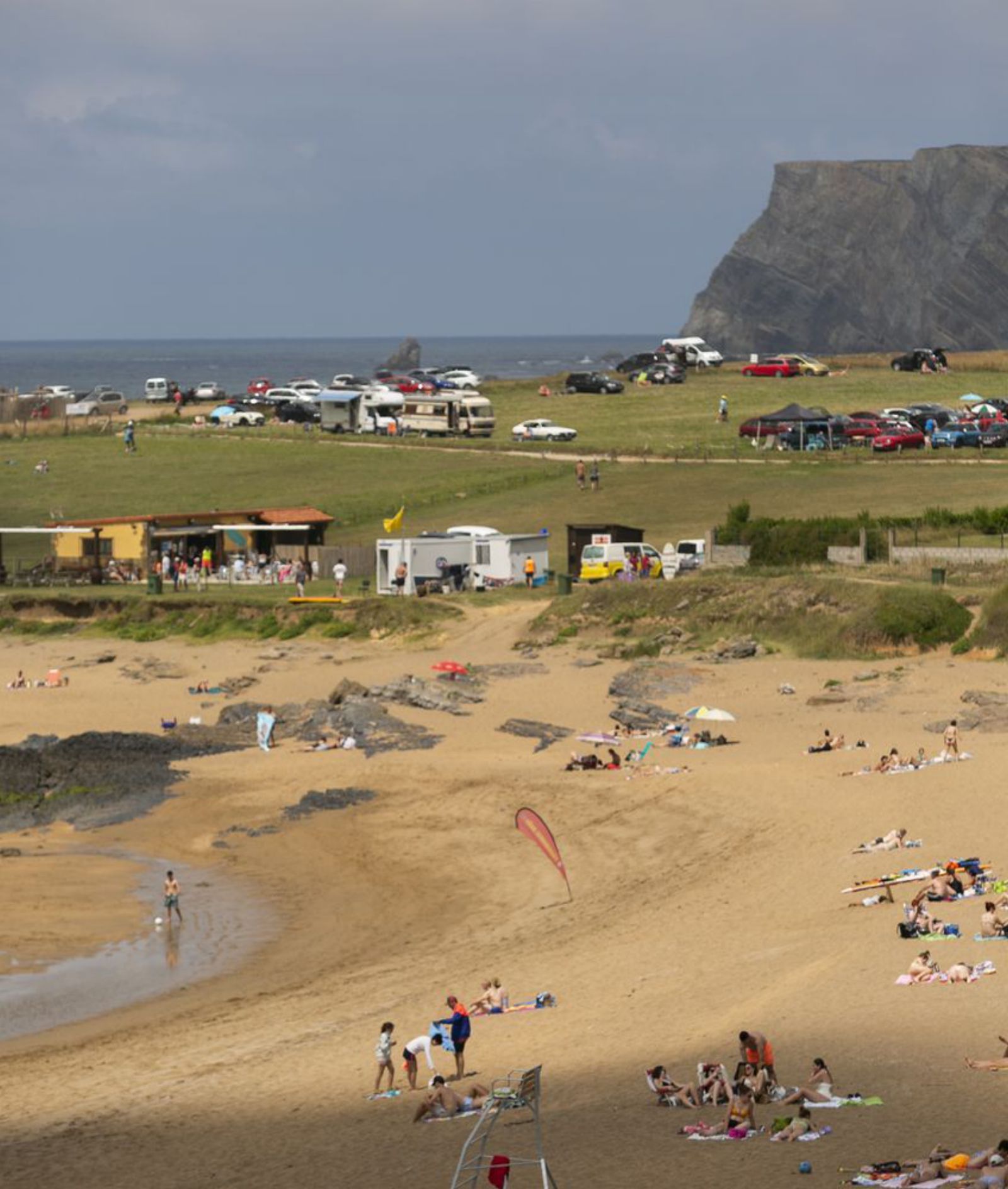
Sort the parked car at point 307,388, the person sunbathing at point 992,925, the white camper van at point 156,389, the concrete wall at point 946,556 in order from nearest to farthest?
the person sunbathing at point 992,925 < the concrete wall at point 946,556 < the parked car at point 307,388 < the white camper van at point 156,389

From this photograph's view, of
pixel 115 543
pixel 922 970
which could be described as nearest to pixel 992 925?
pixel 922 970

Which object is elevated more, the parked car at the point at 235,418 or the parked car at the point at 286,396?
the parked car at the point at 286,396

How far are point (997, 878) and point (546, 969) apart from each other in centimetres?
586

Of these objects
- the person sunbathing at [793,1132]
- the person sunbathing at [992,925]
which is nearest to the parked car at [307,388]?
the person sunbathing at [992,925]

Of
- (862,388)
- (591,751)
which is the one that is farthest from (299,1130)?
(862,388)

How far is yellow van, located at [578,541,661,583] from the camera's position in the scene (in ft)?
166

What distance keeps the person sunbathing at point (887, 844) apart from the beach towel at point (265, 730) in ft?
46.1

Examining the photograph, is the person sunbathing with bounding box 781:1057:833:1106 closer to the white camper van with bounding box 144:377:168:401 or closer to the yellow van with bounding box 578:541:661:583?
the yellow van with bounding box 578:541:661:583

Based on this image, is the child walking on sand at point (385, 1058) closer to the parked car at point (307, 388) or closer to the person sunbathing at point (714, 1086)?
the person sunbathing at point (714, 1086)

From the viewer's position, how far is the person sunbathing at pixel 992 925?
23234mm

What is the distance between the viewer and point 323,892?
30312 millimetres

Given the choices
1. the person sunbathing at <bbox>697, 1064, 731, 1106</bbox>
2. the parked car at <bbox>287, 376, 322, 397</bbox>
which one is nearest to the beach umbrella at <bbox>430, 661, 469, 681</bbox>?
the person sunbathing at <bbox>697, 1064, 731, 1106</bbox>

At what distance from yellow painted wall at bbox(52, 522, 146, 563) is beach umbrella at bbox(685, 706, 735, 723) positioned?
908 inches

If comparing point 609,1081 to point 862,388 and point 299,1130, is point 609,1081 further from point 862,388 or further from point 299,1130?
point 862,388
